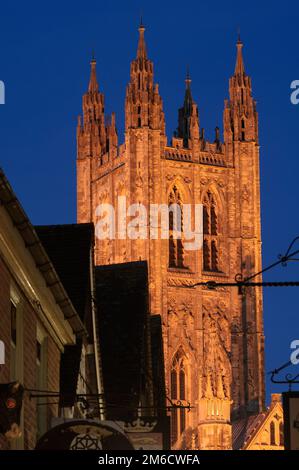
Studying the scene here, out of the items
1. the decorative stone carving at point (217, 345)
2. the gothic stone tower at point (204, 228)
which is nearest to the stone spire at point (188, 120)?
the gothic stone tower at point (204, 228)

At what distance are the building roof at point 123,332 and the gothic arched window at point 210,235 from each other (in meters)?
96.2

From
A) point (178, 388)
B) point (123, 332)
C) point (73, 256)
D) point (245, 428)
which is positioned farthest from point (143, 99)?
point (73, 256)

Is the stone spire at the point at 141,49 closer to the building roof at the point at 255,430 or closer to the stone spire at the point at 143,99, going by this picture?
the stone spire at the point at 143,99

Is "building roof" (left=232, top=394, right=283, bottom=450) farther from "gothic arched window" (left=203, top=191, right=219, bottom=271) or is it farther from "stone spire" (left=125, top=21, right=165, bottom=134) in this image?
"stone spire" (left=125, top=21, right=165, bottom=134)

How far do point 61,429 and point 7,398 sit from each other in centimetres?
131

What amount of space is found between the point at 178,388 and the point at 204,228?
12.0 m

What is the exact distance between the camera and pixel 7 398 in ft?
44.5

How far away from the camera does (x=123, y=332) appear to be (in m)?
27.3

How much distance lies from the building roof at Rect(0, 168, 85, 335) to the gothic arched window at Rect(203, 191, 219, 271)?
346 feet

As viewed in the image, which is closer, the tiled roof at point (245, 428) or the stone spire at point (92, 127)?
the tiled roof at point (245, 428)

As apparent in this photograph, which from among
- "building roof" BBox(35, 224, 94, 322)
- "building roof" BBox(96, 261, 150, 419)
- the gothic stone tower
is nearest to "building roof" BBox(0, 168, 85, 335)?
"building roof" BBox(35, 224, 94, 322)

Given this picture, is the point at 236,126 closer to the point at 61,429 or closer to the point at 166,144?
the point at 166,144

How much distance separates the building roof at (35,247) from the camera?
47.2ft
